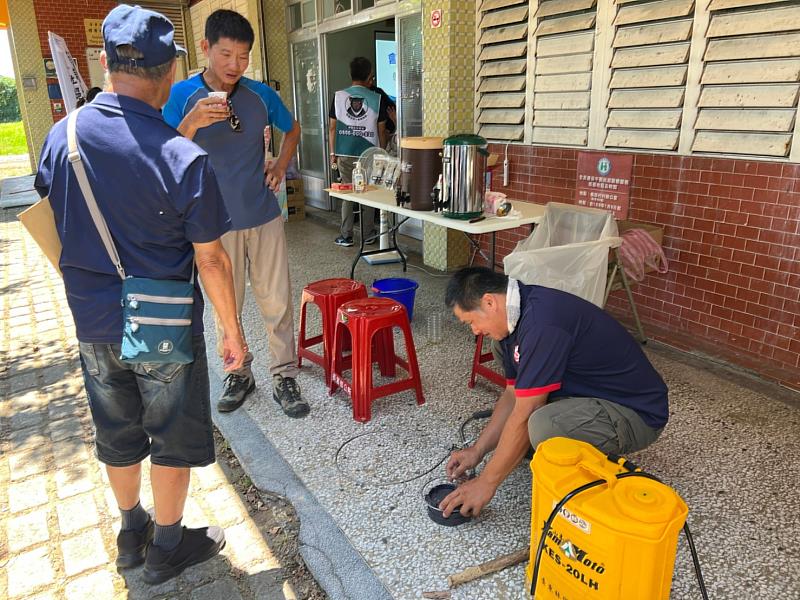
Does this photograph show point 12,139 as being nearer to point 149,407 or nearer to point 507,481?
point 149,407

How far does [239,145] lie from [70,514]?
6.13ft

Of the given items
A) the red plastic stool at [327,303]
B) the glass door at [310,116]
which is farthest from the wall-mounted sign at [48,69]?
the red plastic stool at [327,303]

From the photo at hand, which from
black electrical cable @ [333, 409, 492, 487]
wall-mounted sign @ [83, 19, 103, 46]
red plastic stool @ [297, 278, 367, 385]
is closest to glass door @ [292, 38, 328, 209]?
red plastic stool @ [297, 278, 367, 385]

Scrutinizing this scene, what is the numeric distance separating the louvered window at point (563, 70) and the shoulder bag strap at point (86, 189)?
3.64m

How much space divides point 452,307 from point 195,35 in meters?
11.4

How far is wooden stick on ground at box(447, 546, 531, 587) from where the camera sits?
199cm

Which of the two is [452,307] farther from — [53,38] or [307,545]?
[53,38]

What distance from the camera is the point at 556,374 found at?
76.6 inches

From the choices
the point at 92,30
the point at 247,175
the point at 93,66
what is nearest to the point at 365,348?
the point at 247,175

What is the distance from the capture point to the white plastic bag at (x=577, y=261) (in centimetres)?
306

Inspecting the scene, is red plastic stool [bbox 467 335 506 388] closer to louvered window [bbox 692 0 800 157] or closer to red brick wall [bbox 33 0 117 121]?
louvered window [bbox 692 0 800 157]

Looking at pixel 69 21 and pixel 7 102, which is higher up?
pixel 69 21

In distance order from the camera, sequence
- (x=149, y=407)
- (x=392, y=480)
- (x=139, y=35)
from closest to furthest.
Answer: (x=139, y=35)
(x=149, y=407)
(x=392, y=480)

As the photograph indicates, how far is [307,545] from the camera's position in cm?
224
